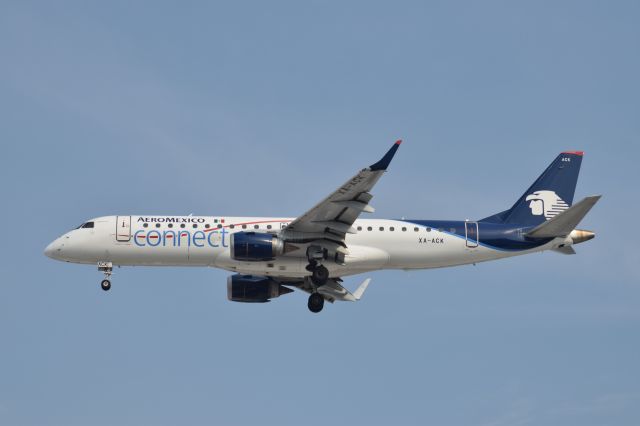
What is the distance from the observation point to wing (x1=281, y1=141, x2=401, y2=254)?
53.4 meters

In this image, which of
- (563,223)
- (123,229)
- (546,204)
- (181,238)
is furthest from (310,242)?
(546,204)

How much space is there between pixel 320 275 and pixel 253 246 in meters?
3.93

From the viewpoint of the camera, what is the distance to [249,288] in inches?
2507

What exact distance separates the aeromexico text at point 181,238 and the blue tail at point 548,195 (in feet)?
45.7

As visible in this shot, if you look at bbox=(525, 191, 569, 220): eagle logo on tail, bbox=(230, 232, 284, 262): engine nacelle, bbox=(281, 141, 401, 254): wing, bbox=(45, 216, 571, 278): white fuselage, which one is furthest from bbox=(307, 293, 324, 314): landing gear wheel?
bbox=(525, 191, 569, 220): eagle logo on tail

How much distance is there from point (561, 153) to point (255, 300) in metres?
18.6

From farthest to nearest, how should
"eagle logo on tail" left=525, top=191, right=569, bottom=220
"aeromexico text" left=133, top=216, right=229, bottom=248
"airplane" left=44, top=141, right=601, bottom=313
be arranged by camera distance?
1. "eagle logo on tail" left=525, top=191, right=569, bottom=220
2. "aeromexico text" left=133, top=216, right=229, bottom=248
3. "airplane" left=44, top=141, right=601, bottom=313

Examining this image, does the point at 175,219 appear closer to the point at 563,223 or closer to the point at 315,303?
the point at 315,303

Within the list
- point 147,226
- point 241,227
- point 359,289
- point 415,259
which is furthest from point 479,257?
point 147,226

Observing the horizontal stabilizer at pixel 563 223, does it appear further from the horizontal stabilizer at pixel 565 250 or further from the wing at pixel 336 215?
the wing at pixel 336 215

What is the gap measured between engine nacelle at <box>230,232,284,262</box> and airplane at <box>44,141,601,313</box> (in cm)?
5

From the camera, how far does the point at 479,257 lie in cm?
6038

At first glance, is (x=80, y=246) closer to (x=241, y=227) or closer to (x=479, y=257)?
(x=241, y=227)

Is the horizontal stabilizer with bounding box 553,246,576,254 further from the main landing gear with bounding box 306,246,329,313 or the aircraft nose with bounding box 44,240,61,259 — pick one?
the aircraft nose with bounding box 44,240,61,259
